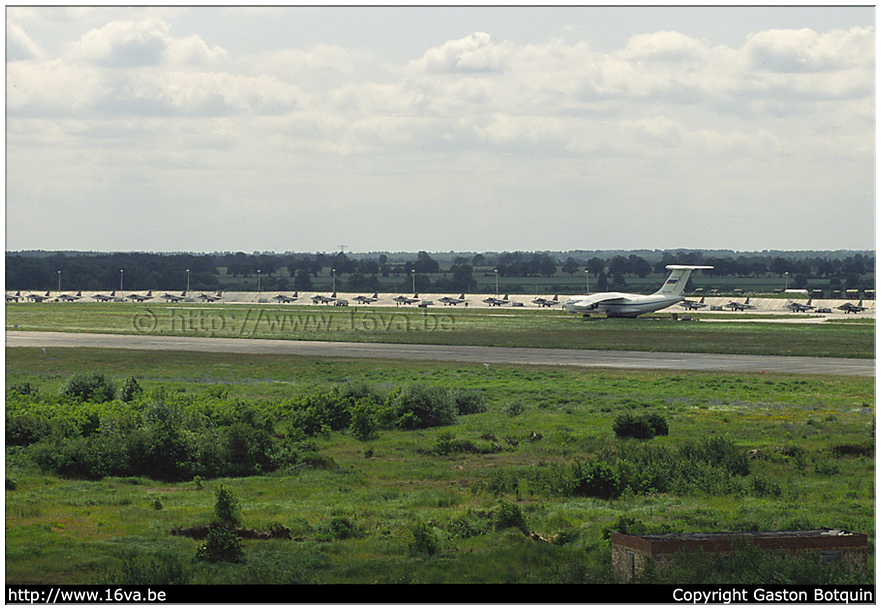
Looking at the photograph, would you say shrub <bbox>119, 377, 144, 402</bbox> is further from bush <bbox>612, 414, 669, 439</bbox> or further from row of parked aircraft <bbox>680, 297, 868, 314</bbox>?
row of parked aircraft <bbox>680, 297, 868, 314</bbox>

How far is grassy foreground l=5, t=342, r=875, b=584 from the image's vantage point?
2170 centimetres

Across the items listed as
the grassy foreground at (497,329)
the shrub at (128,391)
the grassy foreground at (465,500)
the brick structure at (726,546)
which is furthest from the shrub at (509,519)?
the grassy foreground at (497,329)

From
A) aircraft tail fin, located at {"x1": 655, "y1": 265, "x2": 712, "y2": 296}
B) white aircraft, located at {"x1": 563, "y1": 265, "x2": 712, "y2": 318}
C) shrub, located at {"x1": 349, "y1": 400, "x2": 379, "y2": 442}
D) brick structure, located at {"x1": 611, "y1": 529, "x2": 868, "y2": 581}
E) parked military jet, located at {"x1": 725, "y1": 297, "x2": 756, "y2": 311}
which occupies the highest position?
aircraft tail fin, located at {"x1": 655, "y1": 265, "x2": 712, "y2": 296}

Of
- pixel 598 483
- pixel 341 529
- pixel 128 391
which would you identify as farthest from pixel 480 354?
pixel 341 529

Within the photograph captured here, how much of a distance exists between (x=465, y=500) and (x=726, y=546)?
428 inches

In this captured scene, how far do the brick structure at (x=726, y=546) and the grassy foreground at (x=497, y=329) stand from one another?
205ft

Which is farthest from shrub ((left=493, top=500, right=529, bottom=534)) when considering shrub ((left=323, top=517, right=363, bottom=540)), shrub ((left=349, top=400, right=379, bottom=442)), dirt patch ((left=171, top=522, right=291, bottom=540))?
shrub ((left=349, top=400, right=379, bottom=442))

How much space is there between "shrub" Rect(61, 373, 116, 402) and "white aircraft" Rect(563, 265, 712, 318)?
Result: 3407 inches

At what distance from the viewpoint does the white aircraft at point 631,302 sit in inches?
5027

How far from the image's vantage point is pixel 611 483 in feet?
98.7

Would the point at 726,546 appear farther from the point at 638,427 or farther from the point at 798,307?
the point at 798,307

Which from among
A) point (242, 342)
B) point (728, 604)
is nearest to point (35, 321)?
point (242, 342)

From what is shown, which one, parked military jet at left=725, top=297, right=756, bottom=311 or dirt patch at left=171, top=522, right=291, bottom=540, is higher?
parked military jet at left=725, top=297, right=756, bottom=311

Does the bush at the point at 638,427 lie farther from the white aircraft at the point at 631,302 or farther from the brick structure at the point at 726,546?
the white aircraft at the point at 631,302
